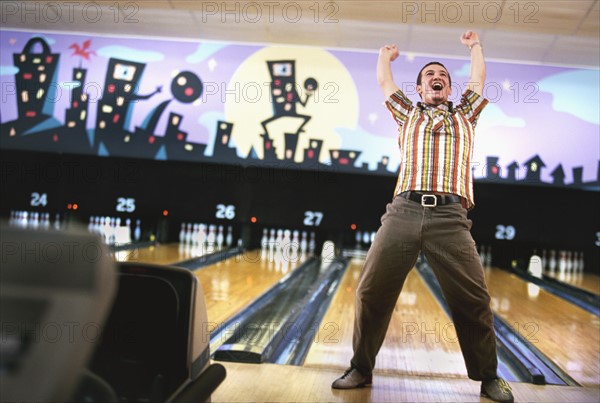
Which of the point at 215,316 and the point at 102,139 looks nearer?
the point at 215,316

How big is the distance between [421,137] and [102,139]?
5288mm

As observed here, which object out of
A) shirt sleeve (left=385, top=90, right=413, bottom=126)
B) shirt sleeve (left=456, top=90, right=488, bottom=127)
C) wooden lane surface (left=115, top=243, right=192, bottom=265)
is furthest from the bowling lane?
shirt sleeve (left=456, top=90, right=488, bottom=127)

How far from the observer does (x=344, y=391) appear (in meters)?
2.25

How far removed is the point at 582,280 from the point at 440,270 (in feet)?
16.1

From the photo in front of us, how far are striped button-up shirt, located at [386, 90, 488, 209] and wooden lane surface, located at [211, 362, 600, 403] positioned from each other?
663 millimetres

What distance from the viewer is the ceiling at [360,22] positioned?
5.34 m

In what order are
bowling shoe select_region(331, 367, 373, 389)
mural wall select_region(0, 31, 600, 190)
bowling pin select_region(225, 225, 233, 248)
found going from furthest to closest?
1. bowling pin select_region(225, 225, 233, 248)
2. mural wall select_region(0, 31, 600, 190)
3. bowling shoe select_region(331, 367, 373, 389)

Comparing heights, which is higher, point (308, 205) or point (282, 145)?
point (282, 145)

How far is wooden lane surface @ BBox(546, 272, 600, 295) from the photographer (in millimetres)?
5919

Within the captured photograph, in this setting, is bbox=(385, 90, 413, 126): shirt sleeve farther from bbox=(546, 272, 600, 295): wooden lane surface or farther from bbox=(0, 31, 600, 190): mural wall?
bbox=(0, 31, 600, 190): mural wall

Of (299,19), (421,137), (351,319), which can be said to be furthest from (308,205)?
(421,137)

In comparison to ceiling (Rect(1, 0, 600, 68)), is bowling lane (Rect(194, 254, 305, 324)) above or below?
below

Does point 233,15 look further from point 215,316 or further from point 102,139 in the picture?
point 215,316

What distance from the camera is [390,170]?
21.9ft
